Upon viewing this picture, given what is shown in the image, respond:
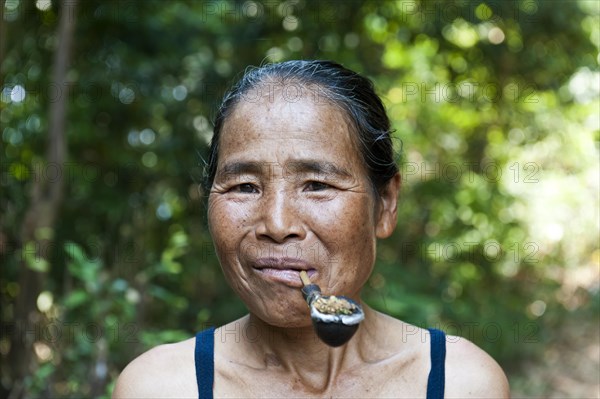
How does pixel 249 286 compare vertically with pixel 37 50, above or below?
below

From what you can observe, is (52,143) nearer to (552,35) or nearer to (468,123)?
(552,35)

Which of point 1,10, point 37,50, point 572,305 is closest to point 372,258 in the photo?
point 1,10

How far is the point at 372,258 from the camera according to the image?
6.66 ft

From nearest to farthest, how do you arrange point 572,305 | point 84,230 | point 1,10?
point 1,10 < point 84,230 < point 572,305

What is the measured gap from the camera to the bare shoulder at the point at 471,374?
2020mm

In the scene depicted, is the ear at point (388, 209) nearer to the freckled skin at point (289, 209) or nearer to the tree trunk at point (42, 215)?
the freckled skin at point (289, 209)

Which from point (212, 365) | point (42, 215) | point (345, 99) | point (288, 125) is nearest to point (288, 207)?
point (288, 125)

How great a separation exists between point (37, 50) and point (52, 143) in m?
1.03

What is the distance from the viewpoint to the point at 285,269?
1853mm

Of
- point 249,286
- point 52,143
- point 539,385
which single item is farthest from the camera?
point 539,385

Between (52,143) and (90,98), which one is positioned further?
(90,98)

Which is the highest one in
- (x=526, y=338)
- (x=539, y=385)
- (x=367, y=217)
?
(x=367, y=217)

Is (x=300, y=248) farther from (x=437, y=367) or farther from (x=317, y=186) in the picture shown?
(x=437, y=367)

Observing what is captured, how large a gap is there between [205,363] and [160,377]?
12 cm
